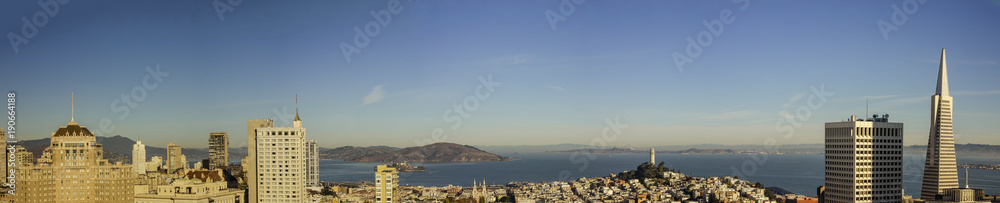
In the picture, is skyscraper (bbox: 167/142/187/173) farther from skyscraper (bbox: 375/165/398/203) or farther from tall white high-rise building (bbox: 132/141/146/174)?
skyscraper (bbox: 375/165/398/203)

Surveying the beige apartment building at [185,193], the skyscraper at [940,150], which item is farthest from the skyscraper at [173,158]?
the skyscraper at [940,150]

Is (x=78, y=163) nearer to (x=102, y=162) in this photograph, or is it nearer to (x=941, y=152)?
(x=102, y=162)

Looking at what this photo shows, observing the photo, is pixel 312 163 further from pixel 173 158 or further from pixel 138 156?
pixel 138 156

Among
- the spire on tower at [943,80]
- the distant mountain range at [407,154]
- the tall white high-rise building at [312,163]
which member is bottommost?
the distant mountain range at [407,154]

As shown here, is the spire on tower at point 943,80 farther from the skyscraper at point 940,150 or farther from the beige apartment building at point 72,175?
the beige apartment building at point 72,175

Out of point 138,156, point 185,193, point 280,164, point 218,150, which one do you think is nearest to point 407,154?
point 218,150

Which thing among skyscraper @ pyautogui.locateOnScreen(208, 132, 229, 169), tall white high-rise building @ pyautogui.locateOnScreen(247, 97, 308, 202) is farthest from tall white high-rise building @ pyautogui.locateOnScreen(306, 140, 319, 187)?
tall white high-rise building @ pyautogui.locateOnScreen(247, 97, 308, 202)
